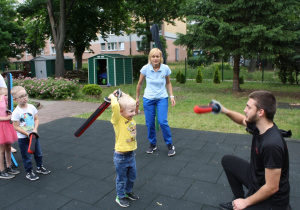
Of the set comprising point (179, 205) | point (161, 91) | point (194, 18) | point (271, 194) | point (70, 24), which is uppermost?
point (70, 24)

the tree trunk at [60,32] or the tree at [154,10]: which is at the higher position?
the tree at [154,10]

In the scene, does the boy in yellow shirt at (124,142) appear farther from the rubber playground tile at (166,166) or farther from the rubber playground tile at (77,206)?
the rubber playground tile at (166,166)

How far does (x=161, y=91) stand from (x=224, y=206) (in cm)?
221

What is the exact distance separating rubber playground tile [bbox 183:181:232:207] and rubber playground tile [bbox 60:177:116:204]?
100cm

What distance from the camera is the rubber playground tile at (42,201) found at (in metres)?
2.98

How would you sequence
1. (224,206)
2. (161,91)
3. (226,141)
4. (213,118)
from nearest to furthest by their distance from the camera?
(224,206), (161,91), (226,141), (213,118)

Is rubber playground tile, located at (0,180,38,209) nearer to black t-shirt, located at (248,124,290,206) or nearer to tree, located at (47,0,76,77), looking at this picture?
black t-shirt, located at (248,124,290,206)

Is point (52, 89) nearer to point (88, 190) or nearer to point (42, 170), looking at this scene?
point (42, 170)

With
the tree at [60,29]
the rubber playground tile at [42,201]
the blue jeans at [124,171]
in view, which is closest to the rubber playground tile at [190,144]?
the blue jeans at [124,171]

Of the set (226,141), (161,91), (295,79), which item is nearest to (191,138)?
(226,141)

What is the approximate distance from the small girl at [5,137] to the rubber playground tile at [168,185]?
1995mm

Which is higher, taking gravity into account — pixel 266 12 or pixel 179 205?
pixel 266 12

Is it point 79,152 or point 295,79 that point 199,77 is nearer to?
point 295,79

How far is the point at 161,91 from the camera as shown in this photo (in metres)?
4.49
